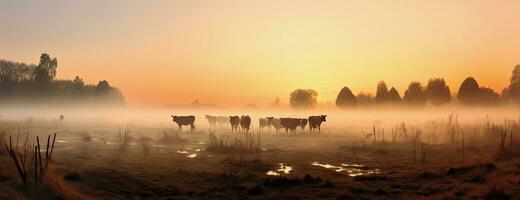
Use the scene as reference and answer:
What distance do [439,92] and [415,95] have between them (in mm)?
6873

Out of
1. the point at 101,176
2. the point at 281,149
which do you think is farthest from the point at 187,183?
the point at 281,149

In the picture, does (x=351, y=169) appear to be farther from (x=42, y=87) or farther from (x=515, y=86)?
(x=42, y=87)

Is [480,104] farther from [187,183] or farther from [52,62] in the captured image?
[52,62]

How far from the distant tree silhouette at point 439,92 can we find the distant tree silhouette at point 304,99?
33405 millimetres

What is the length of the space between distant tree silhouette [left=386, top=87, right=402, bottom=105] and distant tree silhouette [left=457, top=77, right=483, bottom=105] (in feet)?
56.7

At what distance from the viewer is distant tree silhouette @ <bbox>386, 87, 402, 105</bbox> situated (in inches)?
3531

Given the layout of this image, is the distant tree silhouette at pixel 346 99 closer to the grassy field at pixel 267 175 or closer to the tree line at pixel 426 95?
the tree line at pixel 426 95

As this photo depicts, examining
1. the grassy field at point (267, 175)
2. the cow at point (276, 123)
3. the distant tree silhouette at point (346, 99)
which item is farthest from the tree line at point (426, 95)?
the grassy field at point (267, 175)

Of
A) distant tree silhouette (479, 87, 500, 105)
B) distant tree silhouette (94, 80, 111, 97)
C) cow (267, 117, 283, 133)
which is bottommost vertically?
cow (267, 117, 283, 133)

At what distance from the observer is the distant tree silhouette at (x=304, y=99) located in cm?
10725

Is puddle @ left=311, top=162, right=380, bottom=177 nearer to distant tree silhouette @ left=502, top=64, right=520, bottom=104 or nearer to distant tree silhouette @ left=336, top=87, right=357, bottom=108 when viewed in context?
distant tree silhouette @ left=502, top=64, right=520, bottom=104

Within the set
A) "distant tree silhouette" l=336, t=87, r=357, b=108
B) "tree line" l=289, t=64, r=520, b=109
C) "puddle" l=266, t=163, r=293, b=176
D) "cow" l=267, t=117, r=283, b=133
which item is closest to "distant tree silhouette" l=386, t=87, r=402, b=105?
"tree line" l=289, t=64, r=520, b=109

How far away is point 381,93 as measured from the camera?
91.4 metres

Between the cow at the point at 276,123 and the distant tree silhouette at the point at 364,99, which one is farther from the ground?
the distant tree silhouette at the point at 364,99
